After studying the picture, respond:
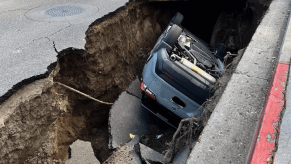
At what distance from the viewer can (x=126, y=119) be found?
17.6ft

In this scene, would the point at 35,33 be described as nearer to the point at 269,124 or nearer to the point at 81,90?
the point at 81,90

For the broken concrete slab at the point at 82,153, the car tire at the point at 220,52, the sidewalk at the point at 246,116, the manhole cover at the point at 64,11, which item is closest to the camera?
the sidewalk at the point at 246,116

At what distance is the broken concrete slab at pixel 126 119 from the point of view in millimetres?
5023

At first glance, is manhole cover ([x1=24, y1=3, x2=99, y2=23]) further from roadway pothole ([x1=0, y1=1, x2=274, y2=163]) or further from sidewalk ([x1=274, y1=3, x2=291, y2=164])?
sidewalk ([x1=274, y1=3, x2=291, y2=164])

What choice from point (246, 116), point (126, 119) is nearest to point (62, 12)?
point (126, 119)

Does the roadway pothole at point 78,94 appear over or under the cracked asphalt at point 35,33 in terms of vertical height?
under

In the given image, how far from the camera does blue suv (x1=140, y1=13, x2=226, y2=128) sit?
14.6 ft

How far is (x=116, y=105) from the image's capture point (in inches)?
219

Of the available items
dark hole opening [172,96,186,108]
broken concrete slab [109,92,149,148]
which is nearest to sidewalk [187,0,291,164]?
dark hole opening [172,96,186,108]

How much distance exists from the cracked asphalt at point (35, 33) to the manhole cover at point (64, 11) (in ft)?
0.50

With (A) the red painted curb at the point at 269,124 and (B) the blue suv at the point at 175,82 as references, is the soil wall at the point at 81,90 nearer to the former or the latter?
(B) the blue suv at the point at 175,82

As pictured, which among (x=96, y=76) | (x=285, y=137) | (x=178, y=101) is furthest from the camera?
(x=96, y=76)

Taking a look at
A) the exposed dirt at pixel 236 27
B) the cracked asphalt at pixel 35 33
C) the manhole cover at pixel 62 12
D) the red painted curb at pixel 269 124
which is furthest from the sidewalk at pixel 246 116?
the exposed dirt at pixel 236 27

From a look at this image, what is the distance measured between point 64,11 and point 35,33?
1.40 meters
